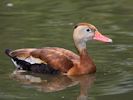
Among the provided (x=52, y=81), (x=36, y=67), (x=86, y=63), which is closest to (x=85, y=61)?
(x=86, y=63)

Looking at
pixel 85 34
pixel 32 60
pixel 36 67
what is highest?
pixel 85 34

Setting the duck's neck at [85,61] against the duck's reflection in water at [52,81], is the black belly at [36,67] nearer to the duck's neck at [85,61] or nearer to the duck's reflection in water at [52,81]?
the duck's reflection in water at [52,81]

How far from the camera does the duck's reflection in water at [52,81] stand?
12008 millimetres

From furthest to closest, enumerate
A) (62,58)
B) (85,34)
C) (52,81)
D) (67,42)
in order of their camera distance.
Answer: (67,42)
(85,34)
(62,58)
(52,81)

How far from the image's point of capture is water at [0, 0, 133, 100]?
454 inches

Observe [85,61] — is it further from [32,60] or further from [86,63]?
[32,60]

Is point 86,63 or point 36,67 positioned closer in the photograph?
point 86,63

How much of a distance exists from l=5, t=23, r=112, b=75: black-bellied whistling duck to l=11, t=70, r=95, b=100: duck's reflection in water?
0.43ft

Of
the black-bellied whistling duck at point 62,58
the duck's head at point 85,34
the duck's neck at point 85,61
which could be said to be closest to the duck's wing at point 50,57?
the black-bellied whistling duck at point 62,58

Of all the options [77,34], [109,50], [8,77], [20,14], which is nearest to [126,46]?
[109,50]

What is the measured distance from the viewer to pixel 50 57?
12.8 metres

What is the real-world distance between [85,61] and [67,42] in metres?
1.57

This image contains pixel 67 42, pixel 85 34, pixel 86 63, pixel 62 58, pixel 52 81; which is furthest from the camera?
pixel 67 42

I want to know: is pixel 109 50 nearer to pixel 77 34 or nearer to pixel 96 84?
pixel 77 34
